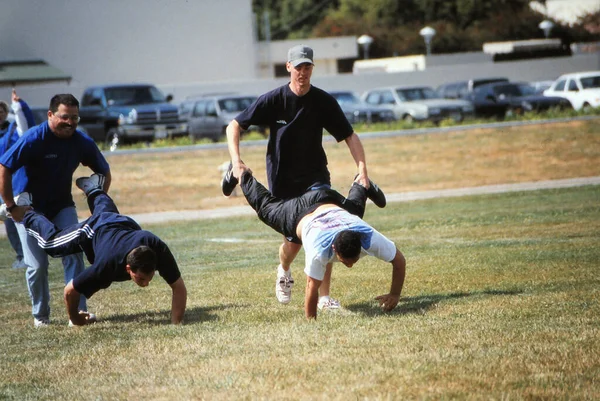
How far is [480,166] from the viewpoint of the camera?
2298 cm

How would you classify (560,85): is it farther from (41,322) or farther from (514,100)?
(41,322)

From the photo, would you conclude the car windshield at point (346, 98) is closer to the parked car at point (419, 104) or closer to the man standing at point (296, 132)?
the parked car at point (419, 104)

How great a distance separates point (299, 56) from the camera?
26.4 feet

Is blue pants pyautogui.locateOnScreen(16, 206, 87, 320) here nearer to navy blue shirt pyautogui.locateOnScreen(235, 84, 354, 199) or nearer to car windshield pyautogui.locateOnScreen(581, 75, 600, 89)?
navy blue shirt pyautogui.locateOnScreen(235, 84, 354, 199)

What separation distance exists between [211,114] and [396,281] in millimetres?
24282

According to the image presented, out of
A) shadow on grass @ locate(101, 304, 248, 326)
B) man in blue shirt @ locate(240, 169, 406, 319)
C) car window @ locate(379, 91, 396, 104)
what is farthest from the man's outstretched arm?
car window @ locate(379, 91, 396, 104)

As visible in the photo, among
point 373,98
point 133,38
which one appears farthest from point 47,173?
point 133,38

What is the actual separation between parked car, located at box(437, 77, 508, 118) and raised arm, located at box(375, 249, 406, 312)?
28.0 m

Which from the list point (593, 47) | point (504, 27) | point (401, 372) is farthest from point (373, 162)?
point (504, 27)

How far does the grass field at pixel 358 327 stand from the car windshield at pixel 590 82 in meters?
22.4

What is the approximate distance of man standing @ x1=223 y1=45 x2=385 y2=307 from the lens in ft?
26.9

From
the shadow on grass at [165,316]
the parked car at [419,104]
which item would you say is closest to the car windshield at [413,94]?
the parked car at [419,104]

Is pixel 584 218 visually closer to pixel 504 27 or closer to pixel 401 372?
pixel 401 372

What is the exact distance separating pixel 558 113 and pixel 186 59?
21.0 meters
